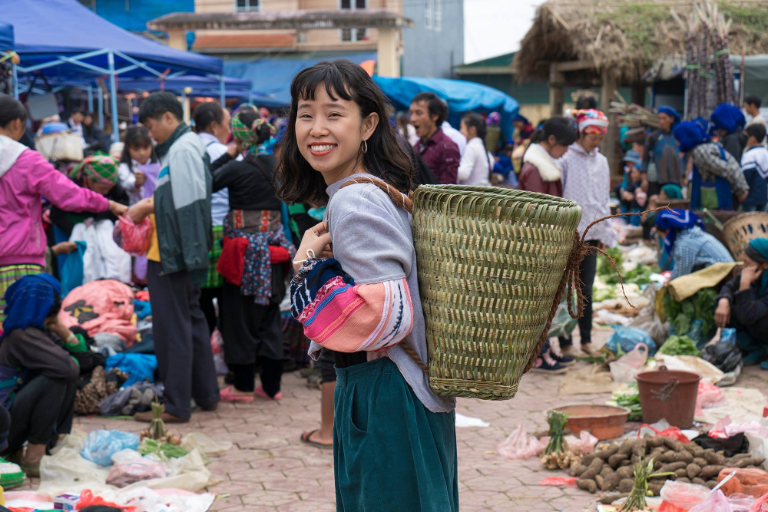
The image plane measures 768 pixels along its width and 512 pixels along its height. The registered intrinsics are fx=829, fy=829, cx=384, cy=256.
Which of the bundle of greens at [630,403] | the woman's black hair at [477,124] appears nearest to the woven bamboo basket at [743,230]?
the woman's black hair at [477,124]

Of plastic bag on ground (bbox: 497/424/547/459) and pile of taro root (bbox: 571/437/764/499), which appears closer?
pile of taro root (bbox: 571/437/764/499)

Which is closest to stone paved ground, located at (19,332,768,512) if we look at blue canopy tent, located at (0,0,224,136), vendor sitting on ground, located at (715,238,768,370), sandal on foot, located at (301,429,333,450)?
sandal on foot, located at (301,429,333,450)

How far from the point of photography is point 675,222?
24.4ft

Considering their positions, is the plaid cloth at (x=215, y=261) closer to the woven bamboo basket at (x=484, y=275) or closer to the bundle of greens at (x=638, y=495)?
the bundle of greens at (x=638, y=495)

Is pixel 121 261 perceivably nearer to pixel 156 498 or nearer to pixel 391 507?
pixel 156 498

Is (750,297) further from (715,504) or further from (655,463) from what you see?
(715,504)

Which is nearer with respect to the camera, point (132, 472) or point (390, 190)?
point (390, 190)

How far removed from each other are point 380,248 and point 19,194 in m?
3.91

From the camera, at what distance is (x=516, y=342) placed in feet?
7.01

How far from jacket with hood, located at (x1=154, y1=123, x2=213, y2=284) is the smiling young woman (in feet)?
10.4

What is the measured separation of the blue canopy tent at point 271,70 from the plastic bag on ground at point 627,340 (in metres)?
21.3

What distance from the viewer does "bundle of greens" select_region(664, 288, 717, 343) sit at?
23.3ft

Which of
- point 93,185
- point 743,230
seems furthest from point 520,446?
point 93,185

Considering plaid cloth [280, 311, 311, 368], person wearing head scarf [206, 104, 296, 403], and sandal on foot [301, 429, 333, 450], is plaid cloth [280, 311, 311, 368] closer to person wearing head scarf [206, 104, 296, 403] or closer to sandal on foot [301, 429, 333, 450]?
person wearing head scarf [206, 104, 296, 403]
